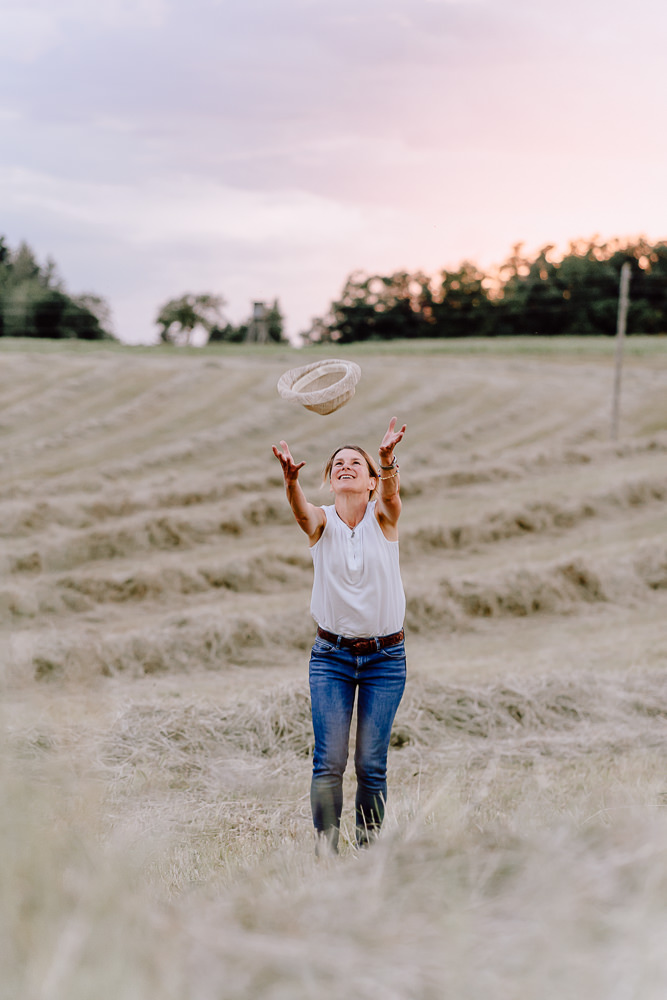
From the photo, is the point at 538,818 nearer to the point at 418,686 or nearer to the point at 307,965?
the point at 307,965

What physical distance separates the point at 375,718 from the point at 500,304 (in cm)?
4753

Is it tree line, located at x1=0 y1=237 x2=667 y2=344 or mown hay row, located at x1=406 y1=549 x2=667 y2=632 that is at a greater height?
tree line, located at x1=0 y1=237 x2=667 y2=344

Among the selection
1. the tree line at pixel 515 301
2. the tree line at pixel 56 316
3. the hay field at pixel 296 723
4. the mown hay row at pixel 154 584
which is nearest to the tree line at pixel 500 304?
the tree line at pixel 515 301

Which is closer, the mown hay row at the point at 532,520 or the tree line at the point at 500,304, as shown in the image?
the mown hay row at the point at 532,520

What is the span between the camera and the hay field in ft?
5.15

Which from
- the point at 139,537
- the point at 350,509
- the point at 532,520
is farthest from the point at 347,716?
the point at 532,520

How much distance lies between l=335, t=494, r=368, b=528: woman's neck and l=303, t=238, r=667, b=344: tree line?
4114cm

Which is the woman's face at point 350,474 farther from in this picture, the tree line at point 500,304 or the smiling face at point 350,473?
the tree line at point 500,304

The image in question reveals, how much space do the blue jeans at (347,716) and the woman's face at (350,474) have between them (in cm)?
59

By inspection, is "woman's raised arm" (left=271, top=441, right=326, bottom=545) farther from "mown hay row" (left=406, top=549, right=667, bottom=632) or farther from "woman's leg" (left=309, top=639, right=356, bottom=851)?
"mown hay row" (left=406, top=549, right=667, bottom=632)

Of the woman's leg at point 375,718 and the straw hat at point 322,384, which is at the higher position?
the straw hat at point 322,384

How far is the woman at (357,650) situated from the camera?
10.8 ft

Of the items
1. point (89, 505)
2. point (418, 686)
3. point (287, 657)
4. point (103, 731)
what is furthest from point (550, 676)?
point (89, 505)

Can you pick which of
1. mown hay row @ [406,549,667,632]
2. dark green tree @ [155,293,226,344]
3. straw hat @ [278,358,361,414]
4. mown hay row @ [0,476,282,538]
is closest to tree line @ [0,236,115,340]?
dark green tree @ [155,293,226,344]
